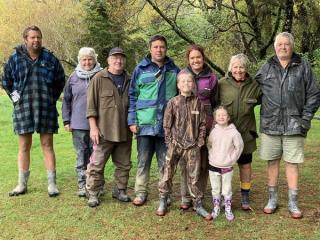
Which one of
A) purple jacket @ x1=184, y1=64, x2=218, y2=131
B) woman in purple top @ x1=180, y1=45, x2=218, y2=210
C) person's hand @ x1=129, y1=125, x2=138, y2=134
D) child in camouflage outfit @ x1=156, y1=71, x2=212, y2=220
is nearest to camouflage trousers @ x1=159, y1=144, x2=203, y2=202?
child in camouflage outfit @ x1=156, y1=71, x2=212, y2=220

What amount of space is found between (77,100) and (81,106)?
0.10m

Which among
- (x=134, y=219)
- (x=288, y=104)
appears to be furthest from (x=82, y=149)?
(x=288, y=104)

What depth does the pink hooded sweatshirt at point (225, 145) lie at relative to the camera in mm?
5125

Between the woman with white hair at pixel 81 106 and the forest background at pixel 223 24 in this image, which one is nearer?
the woman with white hair at pixel 81 106

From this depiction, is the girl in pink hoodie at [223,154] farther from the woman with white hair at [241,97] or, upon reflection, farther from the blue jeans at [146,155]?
the blue jeans at [146,155]

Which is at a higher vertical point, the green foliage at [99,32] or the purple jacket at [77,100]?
the green foliage at [99,32]

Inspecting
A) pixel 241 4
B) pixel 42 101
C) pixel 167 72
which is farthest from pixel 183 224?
pixel 241 4

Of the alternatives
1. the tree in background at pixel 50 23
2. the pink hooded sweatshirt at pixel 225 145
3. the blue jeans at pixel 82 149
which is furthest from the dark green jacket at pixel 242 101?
the tree in background at pixel 50 23

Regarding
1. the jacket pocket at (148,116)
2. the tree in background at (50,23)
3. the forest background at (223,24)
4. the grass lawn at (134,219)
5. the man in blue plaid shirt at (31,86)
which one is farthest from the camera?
the tree in background at (50,23)

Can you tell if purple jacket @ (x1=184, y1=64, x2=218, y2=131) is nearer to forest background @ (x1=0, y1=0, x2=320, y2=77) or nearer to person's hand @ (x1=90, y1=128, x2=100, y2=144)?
person's hand @ (x1=90, y1=128, x2=100, y2=144)

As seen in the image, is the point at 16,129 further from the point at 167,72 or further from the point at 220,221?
the point at 220,221

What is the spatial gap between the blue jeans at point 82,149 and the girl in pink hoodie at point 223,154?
5.49 ft

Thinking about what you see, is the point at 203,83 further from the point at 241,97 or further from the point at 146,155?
→ the point at 146,155

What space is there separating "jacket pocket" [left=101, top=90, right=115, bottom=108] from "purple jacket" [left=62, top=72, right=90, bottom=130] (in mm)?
410
